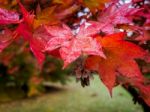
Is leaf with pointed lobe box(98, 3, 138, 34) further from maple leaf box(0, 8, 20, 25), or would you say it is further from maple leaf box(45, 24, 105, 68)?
maple leaf box(0, 8, 20, 25)

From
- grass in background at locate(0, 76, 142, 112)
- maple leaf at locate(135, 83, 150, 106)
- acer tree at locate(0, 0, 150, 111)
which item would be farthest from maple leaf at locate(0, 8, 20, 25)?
grass in background at locate(0, 76, 142, 112)

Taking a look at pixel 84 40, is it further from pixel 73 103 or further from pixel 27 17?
pixel 73 103

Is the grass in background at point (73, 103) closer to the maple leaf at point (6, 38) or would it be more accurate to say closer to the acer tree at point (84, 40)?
the acer tree at point (84, 40)

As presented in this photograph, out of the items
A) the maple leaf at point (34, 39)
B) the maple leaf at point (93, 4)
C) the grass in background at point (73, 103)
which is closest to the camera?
the maple leaf at point (34, 39)

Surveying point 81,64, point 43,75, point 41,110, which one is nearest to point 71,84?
point 43,75

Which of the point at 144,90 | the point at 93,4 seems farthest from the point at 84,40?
the point at 144,90

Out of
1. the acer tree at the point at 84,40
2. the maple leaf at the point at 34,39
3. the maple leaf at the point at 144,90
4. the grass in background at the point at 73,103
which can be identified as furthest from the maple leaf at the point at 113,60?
the grass in background at the point at 73,103
